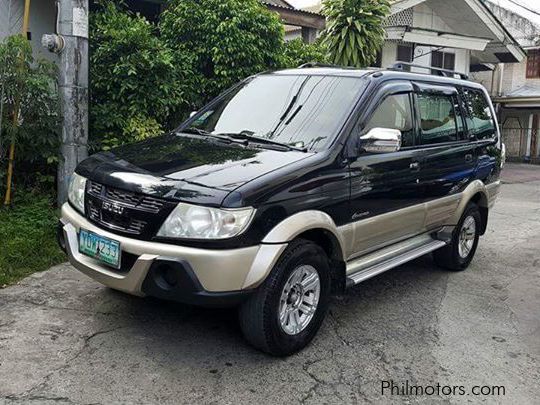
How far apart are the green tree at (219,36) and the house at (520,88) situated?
1668 cm

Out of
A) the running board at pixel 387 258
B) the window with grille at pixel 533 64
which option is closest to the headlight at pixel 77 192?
the running board at pixel 387 258

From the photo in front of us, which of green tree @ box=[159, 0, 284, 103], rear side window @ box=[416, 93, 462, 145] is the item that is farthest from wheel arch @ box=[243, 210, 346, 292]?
green tree @ box=[159, 0, 284, 103]

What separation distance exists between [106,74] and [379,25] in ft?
19.6

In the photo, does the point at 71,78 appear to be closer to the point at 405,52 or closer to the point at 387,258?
the point at 387,258

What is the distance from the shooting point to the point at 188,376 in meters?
3.35

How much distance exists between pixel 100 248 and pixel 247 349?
1.15 m

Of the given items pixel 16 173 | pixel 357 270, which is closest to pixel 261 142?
pixel 357 270

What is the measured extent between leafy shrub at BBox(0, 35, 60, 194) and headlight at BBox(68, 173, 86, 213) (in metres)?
2.04

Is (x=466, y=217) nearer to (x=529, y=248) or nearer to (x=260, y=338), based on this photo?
(x=529, y=248)

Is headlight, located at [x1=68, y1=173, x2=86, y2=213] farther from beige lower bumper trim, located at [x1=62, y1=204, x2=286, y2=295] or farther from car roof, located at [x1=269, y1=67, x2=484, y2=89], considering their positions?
car roof, located at [x1=269, y1=67, x2=484, y2=89]

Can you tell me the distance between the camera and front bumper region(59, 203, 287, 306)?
316 centimetres

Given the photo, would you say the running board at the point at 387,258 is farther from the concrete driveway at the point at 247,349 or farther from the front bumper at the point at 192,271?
the front bumper at the point at 192,271

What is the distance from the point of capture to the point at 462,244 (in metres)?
5.82

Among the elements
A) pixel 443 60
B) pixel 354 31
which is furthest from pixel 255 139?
pixel 443 60
